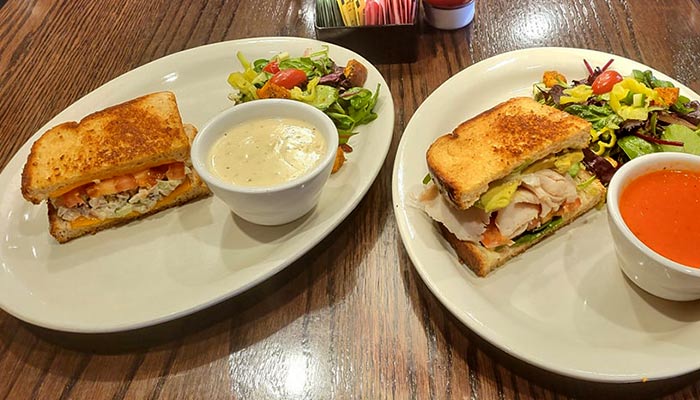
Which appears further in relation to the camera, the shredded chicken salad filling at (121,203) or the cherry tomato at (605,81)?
the cherry tomato at (605,81)

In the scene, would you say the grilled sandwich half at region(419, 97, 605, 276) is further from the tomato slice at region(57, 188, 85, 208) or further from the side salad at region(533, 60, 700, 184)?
the tomato slice at region(57, 188, 85, 208)

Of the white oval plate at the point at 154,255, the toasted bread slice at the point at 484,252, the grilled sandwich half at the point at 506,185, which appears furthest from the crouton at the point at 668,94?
the white oval plate at the point at 154,255

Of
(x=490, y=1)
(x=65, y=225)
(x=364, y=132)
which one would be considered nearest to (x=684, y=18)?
(x=490, y=1)

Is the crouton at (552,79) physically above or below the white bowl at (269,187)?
below

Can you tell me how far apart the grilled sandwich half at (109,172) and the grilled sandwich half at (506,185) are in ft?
Answer: 3.17

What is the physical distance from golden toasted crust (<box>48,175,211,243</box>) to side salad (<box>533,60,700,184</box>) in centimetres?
147

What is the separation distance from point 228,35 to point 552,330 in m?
2.33

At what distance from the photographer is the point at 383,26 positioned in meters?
2.55

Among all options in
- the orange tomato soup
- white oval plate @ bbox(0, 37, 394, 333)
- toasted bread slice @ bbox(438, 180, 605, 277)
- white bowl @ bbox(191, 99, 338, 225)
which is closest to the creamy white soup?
white bowl @ bbox(191, 99, 338, 225)

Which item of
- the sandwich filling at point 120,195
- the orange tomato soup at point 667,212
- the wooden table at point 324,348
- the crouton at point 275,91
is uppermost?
the crouton at point 275,91

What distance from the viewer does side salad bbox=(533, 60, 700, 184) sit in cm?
199

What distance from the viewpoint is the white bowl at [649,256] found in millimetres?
1408

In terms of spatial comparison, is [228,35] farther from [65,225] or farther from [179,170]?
[65,225]

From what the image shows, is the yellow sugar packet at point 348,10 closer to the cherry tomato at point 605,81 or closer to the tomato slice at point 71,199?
the cherry tomato at point 605,81
